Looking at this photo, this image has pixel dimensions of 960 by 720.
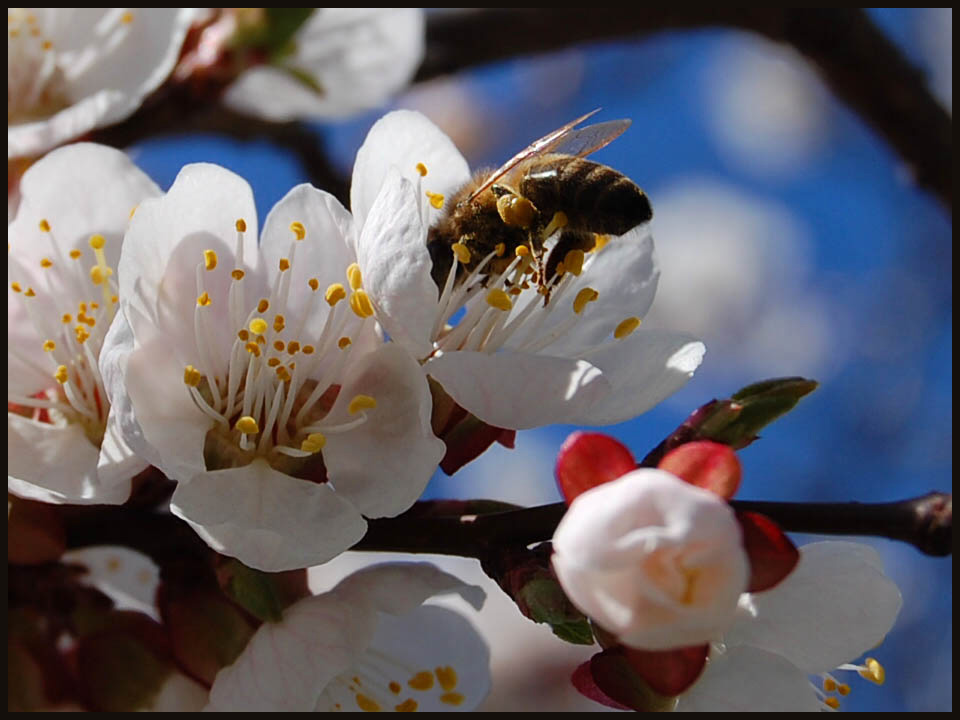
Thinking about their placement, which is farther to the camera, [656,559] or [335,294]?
[335,294]

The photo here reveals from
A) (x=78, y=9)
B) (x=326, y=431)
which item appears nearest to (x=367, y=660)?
(x=326, y=431)

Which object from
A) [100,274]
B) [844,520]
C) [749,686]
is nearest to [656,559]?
[844,520]

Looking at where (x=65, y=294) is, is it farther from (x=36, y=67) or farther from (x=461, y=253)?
(x=36, y=67)

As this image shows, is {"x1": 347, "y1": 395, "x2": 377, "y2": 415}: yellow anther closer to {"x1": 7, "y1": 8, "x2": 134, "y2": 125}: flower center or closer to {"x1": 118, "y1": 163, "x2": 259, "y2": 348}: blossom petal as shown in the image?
{"x1": 118, "y1": 163, "x2": 259, "y2": 348}: blossom petal

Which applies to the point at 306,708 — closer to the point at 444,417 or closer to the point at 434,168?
the point at 444,417

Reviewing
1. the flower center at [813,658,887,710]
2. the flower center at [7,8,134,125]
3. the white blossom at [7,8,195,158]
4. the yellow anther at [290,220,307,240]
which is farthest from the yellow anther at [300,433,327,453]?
the flower center at [7,8,134,125]
